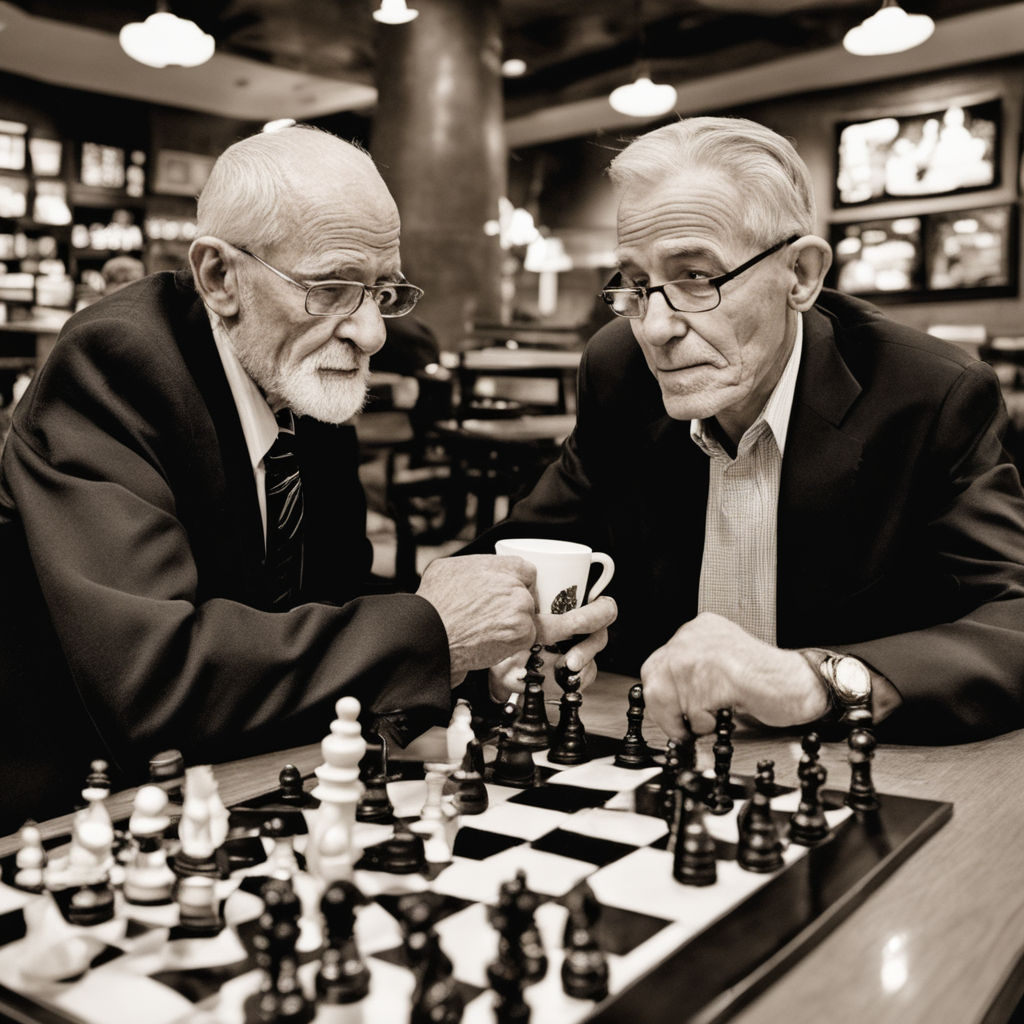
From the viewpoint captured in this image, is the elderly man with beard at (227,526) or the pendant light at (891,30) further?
the pendant light at (891,30)

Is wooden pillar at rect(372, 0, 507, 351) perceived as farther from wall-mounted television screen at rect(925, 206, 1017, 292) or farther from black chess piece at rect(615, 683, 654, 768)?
black chess piece at rect(615, 683, 654, 768)

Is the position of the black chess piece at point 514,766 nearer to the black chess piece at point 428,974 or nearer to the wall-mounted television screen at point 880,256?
the black chess piece at point 428,974

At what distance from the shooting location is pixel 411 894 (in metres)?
0.88

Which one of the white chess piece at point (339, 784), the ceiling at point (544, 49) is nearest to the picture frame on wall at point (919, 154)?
the ceiling at point (544, 49)

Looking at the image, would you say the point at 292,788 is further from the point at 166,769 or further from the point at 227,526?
the point at 227,526

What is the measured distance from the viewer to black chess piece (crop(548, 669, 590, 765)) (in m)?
1.31

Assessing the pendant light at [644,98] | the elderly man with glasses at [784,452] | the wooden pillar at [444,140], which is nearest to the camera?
the elderly man with glasses at [784,452]

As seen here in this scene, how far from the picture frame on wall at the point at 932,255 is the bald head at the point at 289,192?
8272mm

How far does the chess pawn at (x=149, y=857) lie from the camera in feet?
2.92

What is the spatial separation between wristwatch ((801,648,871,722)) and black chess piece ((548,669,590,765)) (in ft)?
1.00

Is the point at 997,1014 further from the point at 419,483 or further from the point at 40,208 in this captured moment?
the point at 40,208

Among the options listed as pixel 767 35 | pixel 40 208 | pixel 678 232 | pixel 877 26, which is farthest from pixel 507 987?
pixel 40 208

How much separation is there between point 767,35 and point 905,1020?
996cm

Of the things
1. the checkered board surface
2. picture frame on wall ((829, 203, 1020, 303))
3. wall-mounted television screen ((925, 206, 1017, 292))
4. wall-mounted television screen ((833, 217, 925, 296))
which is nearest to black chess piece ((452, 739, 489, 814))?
the checkered board surface
